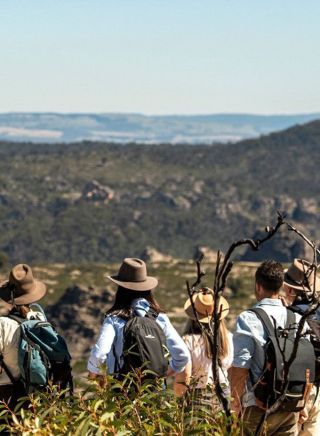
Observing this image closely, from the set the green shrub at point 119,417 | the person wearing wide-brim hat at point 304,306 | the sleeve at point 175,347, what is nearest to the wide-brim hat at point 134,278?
the sleeve at point 175,347

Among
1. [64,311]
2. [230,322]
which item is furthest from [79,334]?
[230,322]

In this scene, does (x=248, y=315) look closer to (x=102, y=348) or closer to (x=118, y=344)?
(x=118, y=344)

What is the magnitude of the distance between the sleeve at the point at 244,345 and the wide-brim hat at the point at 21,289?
240 centimetres

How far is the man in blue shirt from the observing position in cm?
933

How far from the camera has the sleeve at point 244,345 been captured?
30.6 feet

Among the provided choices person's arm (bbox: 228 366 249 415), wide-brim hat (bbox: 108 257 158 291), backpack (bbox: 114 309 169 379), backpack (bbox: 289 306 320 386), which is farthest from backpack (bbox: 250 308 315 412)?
wide-brim hat (bbox: 108 257 158 291)

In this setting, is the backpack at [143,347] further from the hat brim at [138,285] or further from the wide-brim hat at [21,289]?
the wide-brim hat at [21,289]

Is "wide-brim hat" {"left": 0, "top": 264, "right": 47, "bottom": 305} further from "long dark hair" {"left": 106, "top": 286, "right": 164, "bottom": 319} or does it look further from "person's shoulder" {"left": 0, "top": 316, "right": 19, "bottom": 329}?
"long dark hair" {"left": 106, "top": 286, "right": 164, "bottom": 319}

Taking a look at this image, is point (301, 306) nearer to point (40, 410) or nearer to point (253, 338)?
point (253, 338)

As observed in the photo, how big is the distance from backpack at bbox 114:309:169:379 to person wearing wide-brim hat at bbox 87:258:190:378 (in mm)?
111

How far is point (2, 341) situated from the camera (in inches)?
409

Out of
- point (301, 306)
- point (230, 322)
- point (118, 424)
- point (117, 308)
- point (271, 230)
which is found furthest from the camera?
point (230, 322)

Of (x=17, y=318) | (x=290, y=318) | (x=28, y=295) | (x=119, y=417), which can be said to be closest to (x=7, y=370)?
(x=17, y=318)

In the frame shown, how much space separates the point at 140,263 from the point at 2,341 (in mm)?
1688
